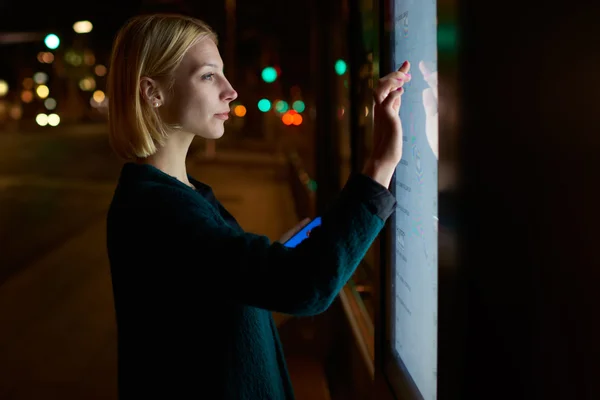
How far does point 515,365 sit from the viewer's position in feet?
3.02

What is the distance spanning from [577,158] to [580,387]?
0.95ft

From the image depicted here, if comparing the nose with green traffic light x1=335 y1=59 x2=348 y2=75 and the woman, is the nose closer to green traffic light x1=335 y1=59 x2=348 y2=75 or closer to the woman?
the woman

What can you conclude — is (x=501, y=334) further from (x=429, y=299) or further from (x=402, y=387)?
(x=402, y=387)

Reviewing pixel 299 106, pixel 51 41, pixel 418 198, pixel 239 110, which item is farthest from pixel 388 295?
pixel 299 106

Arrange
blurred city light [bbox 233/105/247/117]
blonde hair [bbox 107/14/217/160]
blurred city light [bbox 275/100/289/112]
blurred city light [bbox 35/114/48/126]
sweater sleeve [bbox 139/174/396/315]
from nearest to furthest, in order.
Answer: sweater sleeve [bbox 139/174/396/315] < blonde hair [bbox 107/14/217/160] < blurred city light [bbox 35/114/48/126] < blurred city light [bbox 233/105/247/117] < blurred city light [bbox 275/100/289/112]

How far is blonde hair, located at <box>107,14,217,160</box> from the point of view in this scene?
1.53m

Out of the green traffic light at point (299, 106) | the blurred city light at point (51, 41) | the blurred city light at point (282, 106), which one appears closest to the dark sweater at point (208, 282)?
the blurred city light at point (51, 41)

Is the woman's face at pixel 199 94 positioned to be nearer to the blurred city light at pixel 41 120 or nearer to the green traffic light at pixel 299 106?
the green traffic light at pixel 299 106

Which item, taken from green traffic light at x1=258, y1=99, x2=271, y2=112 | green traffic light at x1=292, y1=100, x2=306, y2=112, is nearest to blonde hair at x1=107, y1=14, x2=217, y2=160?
green traffic light at x1=258, y1=99, x2=271, y2=112

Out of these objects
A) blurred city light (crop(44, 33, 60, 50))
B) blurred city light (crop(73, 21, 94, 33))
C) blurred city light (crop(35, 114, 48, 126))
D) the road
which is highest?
blurred city light (crop(73, 21, 94, 33))

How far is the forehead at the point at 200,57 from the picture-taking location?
155cm

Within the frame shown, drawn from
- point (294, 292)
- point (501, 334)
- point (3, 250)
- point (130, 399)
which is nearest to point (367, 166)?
point (294, 292)

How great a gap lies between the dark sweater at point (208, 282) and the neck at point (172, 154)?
0.10 metres

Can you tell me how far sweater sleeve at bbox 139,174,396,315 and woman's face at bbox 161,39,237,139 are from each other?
1.17 feet
